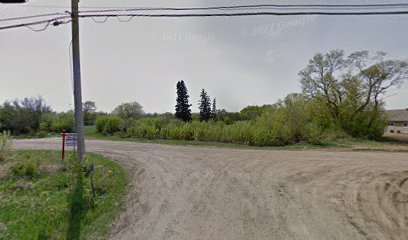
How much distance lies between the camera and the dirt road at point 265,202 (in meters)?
4.40

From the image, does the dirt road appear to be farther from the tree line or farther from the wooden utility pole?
the tree line

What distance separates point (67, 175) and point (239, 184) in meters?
6.01

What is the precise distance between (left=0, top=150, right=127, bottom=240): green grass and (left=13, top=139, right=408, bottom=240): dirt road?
1.56ft

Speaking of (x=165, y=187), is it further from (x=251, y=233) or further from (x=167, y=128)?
(x=167, y=128)

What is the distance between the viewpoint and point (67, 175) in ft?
25.8

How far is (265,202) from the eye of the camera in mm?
5609

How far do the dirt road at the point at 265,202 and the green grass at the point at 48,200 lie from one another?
1.56 ft

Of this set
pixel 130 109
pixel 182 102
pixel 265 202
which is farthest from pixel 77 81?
pixel 182 102

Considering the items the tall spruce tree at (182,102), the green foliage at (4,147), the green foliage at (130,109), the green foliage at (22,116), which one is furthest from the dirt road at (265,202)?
the tall spruce tree at (182,102)

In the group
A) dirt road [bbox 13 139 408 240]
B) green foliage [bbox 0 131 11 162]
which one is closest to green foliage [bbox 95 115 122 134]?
green foliage [bbox 0 131 11 162]

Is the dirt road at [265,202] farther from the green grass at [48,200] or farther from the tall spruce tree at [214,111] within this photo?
the tall spruce tree at [214,111]

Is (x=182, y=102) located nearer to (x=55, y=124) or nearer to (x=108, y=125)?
(x=108, y=125)

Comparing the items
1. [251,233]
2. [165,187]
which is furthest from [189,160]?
[251,233]

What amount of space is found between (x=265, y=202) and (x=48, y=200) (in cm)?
576
